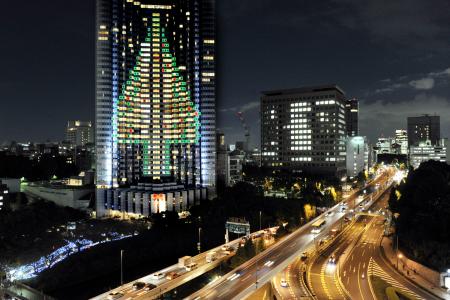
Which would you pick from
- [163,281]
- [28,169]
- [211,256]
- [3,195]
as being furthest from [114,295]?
[28,169]

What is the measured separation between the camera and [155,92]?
117 m

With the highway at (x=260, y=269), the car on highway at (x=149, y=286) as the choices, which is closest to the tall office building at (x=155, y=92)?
the highway at (x=260, y=269)

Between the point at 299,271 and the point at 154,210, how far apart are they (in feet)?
158

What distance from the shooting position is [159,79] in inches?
4619

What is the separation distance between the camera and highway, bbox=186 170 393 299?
40.2m

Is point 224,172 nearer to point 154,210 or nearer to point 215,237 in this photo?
point 154,210

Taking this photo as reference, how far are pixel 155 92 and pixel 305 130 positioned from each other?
68.6 metres

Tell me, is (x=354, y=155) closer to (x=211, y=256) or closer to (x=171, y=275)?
(x=211, y=256)

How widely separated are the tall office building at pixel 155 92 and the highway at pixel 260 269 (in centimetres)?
4784

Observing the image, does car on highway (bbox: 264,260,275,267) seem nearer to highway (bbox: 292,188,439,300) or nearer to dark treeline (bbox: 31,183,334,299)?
highway (bbox: 292,188,439,300)

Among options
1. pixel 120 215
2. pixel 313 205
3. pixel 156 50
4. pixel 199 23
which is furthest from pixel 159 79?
pixel 313 205

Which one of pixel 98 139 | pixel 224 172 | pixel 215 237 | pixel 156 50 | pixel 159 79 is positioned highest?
pixel 156 50

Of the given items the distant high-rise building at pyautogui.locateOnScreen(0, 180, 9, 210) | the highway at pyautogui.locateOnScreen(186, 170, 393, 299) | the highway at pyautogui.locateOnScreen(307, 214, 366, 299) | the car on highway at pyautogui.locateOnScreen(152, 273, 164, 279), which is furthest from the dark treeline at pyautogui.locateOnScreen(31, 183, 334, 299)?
the distant high-rise building at pyautogui.locateOnScreen(0, 180, 9, 210)

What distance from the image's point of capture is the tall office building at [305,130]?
508ft
